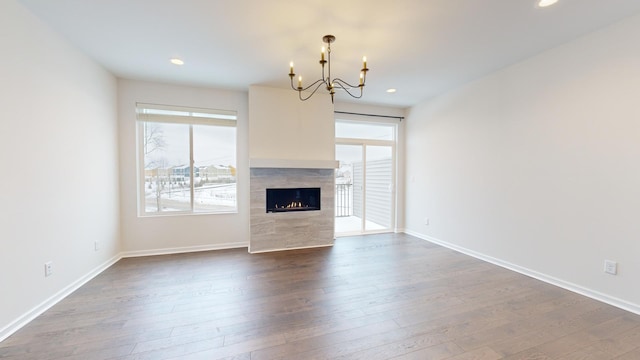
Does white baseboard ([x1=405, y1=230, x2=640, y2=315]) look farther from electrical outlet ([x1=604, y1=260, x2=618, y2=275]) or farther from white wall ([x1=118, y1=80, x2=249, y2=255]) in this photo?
white wall ([x1=118, y1=80, x2=249, y2=255])

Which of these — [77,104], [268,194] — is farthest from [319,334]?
[77,104]

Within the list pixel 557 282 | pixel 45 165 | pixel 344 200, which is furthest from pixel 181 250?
pixel 557 282

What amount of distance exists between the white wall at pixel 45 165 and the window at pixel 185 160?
62cm

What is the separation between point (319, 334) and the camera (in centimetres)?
199

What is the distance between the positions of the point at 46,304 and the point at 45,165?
1.33 m

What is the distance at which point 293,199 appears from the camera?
4.49 metres

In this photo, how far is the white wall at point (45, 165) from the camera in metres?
2.03

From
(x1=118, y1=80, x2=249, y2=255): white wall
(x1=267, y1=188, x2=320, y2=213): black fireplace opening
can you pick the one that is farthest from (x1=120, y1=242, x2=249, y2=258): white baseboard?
(x1=267, y1=188, x2=320, y2=213): black fireplace opening

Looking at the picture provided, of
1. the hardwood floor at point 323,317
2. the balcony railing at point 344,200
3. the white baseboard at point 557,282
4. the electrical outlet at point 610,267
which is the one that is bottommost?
the hardwood floor at point 323,317

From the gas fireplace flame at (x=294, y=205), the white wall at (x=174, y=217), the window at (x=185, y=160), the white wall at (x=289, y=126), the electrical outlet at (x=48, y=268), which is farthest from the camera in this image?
the gas fireplace flame at (x=294, y=205)

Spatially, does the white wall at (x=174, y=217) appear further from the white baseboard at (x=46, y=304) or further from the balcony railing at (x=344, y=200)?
the balcony railing at (x=344, y=200)

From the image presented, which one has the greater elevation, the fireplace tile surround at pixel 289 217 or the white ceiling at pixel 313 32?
the white ceiling at pixel 313 32

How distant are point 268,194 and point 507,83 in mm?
3910

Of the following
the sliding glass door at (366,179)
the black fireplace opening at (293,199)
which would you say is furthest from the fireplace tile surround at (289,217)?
the sliding glass door at (366,179)
